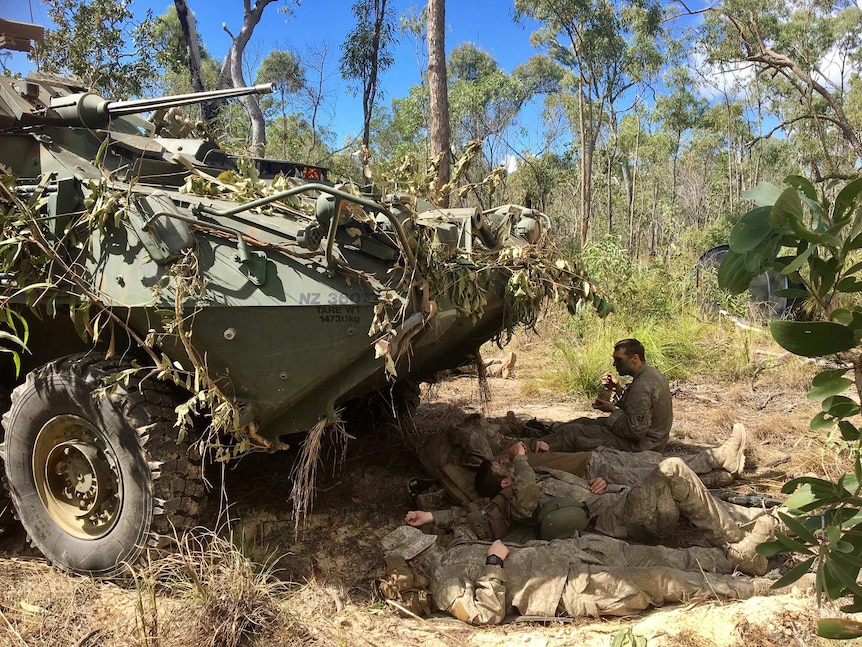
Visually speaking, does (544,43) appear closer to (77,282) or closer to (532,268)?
(532,268)

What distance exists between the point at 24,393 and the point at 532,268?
2.68m

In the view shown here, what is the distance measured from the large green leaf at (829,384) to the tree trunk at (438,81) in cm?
877

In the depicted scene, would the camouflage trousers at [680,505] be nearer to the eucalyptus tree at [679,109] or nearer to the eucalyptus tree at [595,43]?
the eucalyptus tree at [595,43]

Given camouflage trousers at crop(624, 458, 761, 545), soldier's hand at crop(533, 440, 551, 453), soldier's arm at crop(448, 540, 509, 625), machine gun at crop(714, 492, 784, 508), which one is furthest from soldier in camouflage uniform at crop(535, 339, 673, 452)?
soldier's arm at crop(448, 540, 509, 625)

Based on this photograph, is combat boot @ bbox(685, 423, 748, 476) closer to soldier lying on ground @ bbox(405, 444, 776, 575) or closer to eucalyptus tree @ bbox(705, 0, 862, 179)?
soldier lying on ground @ bbox(405, 444, 776, 575)

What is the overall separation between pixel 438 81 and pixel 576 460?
22.4 ft

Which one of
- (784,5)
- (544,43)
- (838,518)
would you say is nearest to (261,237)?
(838,518)

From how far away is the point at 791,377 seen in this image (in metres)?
7.17

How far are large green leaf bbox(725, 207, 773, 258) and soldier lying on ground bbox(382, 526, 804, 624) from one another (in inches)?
99.9

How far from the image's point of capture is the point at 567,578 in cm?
342

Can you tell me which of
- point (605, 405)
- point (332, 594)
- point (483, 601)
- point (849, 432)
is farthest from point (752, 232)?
point (605, 405)

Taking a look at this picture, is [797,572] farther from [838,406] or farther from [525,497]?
[525,497]

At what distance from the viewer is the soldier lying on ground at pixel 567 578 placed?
332cm

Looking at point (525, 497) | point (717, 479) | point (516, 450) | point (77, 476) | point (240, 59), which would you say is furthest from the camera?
point (240, 59)
